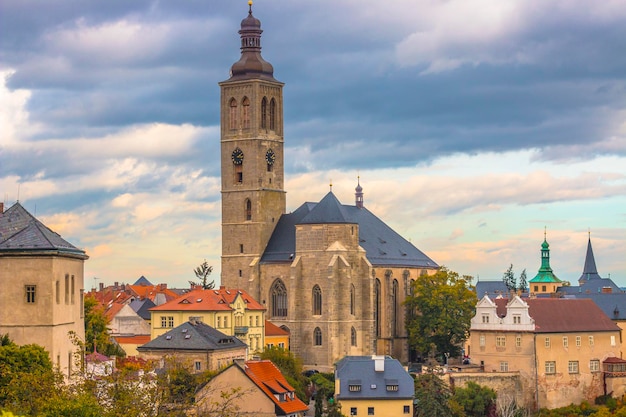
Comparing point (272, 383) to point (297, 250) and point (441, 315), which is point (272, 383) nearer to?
point (297, 250)

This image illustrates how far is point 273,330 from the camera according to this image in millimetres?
99688

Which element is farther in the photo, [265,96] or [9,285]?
[265,96]

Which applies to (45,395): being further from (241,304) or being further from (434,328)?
(434,328)

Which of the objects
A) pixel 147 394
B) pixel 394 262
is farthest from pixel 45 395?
pixel 394 262

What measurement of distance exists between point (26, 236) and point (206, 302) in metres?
41.4

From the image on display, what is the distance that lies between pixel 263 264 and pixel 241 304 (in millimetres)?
8152

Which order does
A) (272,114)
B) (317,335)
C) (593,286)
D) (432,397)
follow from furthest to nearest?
1. (593,286)
2. (272,114)
3. (317,335)
4. (432,397)

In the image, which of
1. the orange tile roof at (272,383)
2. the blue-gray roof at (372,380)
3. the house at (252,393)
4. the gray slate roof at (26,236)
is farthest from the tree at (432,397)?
the gray slate roof at (26,236)

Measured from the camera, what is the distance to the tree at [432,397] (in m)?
80.4

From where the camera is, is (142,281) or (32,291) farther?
(142,281)

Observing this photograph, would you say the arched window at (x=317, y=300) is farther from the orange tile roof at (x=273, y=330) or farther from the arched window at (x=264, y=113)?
the arched window at (x=264, y=113)

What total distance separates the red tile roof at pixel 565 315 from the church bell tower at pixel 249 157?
65.0ft

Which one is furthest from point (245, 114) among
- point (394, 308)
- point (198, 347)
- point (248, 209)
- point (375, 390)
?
point (375, 390)

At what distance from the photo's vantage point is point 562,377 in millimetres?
91000
